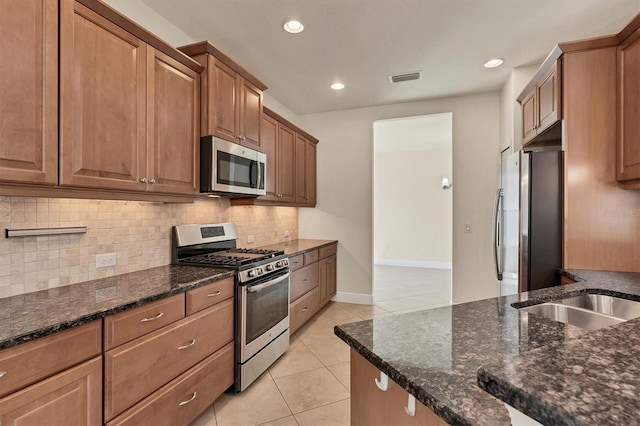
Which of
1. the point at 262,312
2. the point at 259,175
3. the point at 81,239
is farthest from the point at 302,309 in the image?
the point at 81,239

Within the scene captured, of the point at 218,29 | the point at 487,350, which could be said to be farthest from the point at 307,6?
the point at 487,350

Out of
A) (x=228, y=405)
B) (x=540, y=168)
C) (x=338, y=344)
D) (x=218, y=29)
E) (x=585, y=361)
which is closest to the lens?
(x=585, y=361)

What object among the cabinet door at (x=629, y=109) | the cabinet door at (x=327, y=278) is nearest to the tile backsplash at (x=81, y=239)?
the cabinet door at (x=327, y=278)

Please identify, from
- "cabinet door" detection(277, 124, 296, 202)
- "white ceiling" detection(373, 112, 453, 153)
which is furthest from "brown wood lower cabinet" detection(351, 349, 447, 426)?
"white ceiling" detection(373, 112, 453, 153)

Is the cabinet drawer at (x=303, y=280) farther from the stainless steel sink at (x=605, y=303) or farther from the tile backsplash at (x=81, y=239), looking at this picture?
the stainless steel sink at (x=605, y=303)

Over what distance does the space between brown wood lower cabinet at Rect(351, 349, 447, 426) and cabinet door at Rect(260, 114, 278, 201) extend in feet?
7.92

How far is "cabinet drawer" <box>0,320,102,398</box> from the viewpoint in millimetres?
1069

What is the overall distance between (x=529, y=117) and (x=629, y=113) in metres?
0.93

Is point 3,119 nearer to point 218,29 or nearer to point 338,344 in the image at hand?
point 218,29

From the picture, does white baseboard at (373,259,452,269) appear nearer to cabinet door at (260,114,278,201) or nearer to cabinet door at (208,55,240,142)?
cabinet door at (260,114,278,201)

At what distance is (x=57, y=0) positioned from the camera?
1.46m

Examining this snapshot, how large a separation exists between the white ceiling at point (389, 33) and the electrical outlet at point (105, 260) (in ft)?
5.96

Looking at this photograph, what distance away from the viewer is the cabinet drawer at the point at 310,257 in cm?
364

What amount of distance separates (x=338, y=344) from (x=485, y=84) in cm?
343
